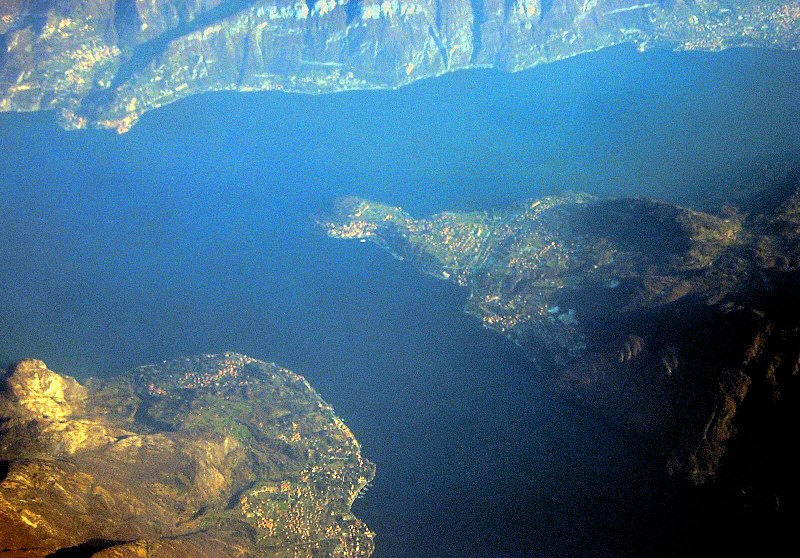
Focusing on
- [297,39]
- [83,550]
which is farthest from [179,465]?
[297,39]

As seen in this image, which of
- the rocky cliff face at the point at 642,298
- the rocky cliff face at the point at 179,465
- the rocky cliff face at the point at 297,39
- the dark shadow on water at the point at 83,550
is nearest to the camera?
the dark shadow on water at the point at 83,550

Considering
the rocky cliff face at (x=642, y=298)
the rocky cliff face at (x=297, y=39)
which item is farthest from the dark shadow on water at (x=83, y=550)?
the rocky cliff face at (x=297, y=39)

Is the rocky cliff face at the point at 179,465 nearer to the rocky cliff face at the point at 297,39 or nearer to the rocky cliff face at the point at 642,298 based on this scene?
the rocky cliff face at the point at 642,298

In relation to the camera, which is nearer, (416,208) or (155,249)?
(155,249)

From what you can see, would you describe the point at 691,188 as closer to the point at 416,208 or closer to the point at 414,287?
the point at 416,208

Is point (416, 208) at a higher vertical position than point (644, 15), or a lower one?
lower

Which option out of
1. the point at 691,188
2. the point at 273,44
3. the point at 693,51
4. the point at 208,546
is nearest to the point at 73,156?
the point at 273,44
